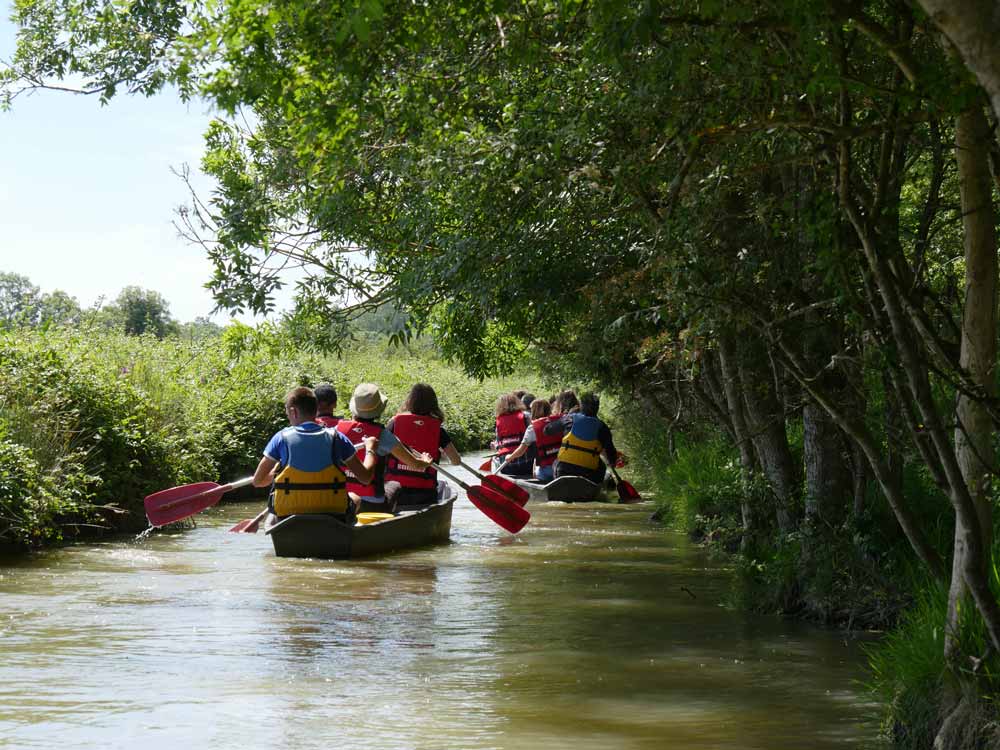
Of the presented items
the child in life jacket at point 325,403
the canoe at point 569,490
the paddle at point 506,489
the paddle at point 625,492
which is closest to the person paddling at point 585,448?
the canoe at point 569,490

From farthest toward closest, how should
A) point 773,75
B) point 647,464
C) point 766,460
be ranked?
point 647,464 < point 766,460 < point 773,75

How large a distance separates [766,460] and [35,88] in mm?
8687

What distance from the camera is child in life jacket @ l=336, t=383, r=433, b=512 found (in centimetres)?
1246

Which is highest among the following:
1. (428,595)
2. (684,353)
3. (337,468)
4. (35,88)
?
(35,88)

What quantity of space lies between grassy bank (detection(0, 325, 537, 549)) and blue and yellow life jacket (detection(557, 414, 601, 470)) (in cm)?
339

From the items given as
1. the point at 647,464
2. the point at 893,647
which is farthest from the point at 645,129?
the point at 647,464

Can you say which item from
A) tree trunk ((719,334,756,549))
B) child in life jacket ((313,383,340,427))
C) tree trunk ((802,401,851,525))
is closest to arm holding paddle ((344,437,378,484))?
child in life jacket ((313,383,340,427))

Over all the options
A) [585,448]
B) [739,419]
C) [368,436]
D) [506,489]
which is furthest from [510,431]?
[739,419]

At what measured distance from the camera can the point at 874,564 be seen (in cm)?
802

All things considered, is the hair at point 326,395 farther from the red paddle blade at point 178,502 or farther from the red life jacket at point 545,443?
the red life jacket at point 545,443

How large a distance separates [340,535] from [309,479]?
0.66 m

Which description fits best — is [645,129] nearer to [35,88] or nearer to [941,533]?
[941,533]

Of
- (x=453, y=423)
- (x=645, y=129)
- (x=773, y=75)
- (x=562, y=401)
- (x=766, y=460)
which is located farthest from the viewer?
(x=453, y=423)

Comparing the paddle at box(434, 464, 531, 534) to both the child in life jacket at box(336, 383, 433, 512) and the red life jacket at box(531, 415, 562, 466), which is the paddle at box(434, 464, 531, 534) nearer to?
the child in life jacket at box(336, 383, 433, 512)
